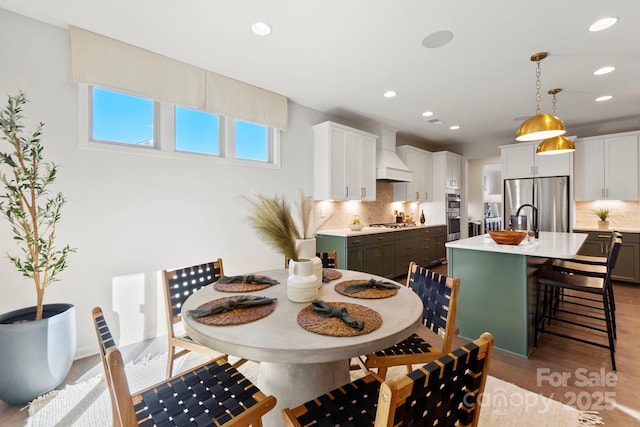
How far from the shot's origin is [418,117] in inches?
181

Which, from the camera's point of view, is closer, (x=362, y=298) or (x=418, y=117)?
(x=362, y=298)

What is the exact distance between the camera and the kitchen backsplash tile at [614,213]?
15.4 ft

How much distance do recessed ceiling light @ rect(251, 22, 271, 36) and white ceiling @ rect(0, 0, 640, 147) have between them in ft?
0.19

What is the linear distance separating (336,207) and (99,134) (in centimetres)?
311

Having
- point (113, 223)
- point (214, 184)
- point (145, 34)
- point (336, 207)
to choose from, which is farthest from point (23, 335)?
point (336, 207)

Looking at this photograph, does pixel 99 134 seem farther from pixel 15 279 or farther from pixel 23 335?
pixel 23 335

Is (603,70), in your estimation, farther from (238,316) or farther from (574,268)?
(238,316)

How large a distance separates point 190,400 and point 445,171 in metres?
6.09

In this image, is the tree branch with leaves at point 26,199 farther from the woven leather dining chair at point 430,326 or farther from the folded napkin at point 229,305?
the woven leather dining chair at point 430,326

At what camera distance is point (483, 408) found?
1.73 metres

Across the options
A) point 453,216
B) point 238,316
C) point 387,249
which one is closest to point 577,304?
point 387,249

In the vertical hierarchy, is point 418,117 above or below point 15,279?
above

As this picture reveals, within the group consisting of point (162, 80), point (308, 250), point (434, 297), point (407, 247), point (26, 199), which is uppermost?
point (162, 80)

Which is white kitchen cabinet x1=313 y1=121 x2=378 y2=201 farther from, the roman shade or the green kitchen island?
the green kitchen island
